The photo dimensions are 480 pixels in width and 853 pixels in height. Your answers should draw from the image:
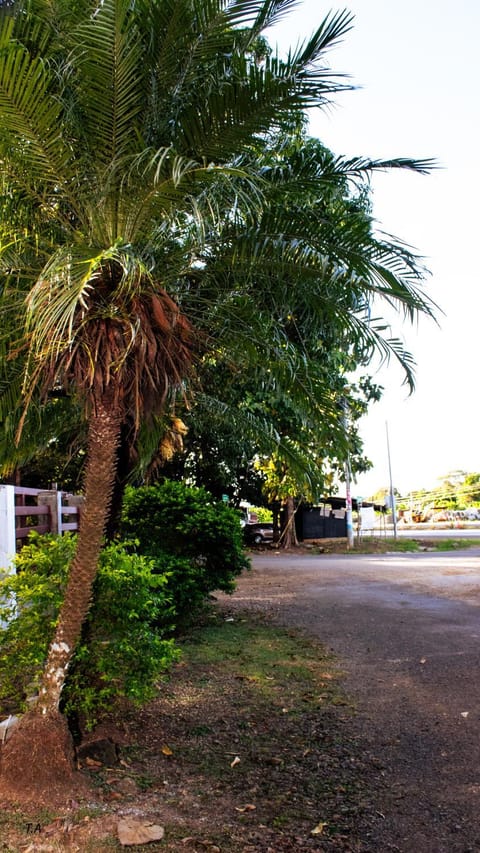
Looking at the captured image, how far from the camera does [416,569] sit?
1839 centimetres

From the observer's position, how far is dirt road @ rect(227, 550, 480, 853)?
4434mm

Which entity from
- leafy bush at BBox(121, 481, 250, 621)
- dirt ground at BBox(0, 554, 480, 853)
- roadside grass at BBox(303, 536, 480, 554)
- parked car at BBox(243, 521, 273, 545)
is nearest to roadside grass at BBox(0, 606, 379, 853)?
dirt ground at BBox(0, 554, 480, 853)

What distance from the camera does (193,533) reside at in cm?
1043

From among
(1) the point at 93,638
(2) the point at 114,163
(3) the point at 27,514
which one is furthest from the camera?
(3) the point at 27,514

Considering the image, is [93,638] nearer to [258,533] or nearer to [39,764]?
[39,764]

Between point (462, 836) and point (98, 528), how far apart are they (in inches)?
→ 117

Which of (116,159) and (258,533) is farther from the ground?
(116,159)

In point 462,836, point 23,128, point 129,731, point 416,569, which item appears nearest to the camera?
point 462,836

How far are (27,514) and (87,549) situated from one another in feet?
14.1

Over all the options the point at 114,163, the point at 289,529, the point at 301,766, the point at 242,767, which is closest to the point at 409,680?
the point at 301,766

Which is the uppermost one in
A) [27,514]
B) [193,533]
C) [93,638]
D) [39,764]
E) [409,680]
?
[27,514]

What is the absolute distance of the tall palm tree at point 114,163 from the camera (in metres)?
4.81

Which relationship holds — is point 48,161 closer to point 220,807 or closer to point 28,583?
point 28,583

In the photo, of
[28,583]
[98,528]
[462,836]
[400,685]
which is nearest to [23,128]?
[98,528]
